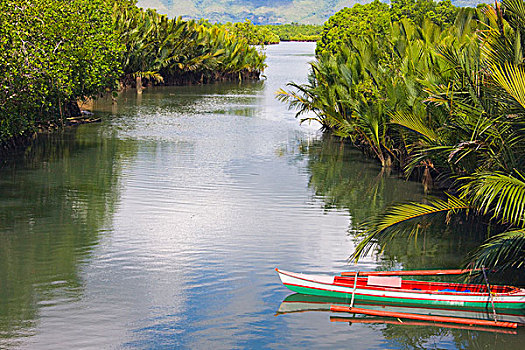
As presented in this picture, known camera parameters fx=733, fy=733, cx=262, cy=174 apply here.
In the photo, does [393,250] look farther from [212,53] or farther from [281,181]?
[212,53]

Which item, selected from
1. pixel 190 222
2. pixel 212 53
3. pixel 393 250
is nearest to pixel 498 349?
pixel 393 250

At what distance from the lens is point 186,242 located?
1390cm

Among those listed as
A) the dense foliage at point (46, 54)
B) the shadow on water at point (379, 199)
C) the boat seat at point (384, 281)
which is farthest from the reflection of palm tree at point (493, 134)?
the dense foliage at point (46, 54)

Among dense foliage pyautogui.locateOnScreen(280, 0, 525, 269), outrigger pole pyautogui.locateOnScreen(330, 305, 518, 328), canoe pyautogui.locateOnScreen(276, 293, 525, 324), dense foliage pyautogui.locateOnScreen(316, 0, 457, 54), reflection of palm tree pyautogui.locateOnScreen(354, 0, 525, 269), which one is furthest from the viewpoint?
dense foliage pyautogui.locateOnScreen(316, 0, 457, 54)

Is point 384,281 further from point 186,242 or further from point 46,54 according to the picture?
point 46,54

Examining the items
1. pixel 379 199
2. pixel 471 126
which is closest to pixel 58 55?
pixel 379 199

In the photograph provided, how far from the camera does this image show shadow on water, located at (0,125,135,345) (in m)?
10.9

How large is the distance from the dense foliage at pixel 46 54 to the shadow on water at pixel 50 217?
1.54 m

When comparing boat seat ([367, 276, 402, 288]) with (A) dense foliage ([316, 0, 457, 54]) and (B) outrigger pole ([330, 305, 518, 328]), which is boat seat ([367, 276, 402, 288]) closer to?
(B) outrigger pole ([330, 305, 518, 328])

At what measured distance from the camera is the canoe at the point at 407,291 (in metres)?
10.3

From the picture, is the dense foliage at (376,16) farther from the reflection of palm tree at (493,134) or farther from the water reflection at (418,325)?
the water reflection at (418,325)

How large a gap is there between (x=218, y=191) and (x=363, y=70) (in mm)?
8732

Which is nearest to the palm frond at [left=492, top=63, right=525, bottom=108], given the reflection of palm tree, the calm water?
the reflection of palm tree

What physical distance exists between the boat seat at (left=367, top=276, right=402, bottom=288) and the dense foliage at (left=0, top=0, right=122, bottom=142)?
12228mm
